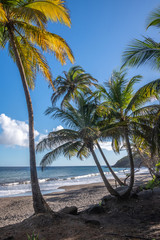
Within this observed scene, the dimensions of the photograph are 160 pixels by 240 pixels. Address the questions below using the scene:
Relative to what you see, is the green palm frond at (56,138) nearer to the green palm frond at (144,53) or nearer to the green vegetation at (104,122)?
the green vegetation at (104,122)

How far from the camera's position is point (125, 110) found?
828 cm

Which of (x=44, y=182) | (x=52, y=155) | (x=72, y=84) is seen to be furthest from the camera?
(x=44, y=182)

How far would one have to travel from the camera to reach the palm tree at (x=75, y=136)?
25.5 feet

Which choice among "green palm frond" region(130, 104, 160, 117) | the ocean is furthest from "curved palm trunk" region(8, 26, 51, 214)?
the ocean

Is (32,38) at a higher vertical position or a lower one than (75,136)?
higher

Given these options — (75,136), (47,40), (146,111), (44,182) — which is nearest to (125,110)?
(146,111)

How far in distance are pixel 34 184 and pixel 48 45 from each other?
204 inches

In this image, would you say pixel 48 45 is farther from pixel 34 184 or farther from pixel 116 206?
pixel 116 206

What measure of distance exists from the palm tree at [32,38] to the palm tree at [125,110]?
2.89m

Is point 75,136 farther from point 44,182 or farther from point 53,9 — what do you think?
point 44,182

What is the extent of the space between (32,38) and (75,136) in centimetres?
444

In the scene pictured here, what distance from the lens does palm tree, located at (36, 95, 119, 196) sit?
7758 millimetres

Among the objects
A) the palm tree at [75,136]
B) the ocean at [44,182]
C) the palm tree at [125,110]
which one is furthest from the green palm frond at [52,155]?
the ocean at [44,182]

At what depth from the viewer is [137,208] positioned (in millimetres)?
6582
